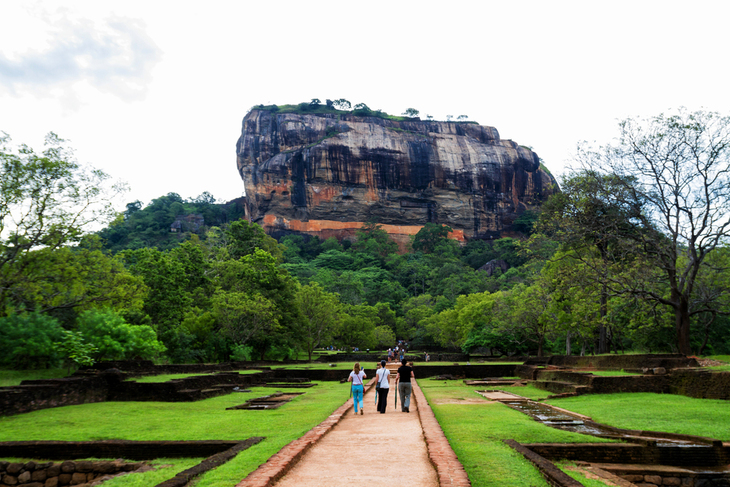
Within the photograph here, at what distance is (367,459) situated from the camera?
20.7 feet

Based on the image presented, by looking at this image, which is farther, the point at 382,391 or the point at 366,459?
the point at 382,391

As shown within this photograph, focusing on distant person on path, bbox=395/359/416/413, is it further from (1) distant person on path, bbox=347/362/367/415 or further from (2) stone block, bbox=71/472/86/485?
(2) stone block, bbox=71/472/86/485

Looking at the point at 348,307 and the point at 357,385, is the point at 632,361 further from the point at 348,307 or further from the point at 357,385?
the point at 348,307

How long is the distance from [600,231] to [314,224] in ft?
260

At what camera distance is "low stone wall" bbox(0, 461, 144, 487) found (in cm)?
723

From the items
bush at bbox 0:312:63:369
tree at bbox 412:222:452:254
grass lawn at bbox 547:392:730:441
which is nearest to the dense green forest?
bush at bbox 0:312:63:369

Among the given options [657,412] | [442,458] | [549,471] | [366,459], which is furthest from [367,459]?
[657,412]

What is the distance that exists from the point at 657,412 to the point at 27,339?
16856 millimetres

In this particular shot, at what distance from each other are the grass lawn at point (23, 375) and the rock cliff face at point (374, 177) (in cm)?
7958

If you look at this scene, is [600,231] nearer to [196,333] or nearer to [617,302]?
[617,302]

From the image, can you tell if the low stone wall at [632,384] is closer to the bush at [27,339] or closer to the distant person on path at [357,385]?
the distant person on path at [357,385]

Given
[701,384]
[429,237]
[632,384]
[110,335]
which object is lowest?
[632,384]

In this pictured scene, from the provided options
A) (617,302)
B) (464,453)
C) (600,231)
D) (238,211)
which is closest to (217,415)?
(464,453)

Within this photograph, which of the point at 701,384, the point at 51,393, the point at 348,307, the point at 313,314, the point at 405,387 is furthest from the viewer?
the point at 348,307
